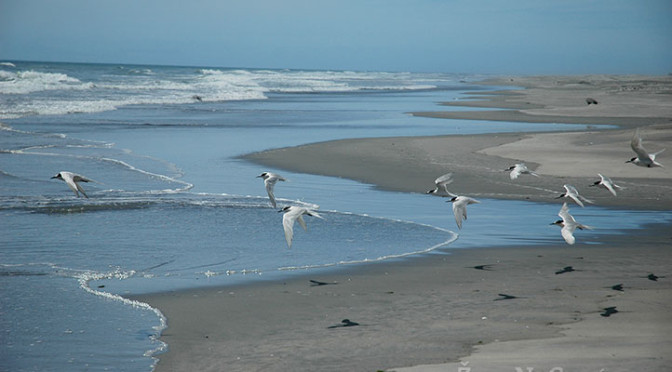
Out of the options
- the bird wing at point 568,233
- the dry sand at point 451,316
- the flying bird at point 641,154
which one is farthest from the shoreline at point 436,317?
the flying bird at point 641,154

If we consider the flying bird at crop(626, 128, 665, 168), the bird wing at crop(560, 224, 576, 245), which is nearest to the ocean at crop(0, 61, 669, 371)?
the flying bird at crop(626, 128, 665, 168)

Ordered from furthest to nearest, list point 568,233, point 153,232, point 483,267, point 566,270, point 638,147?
point 638,147 → point 153,232 → point 568,233 → point 483,267 → point 566,270

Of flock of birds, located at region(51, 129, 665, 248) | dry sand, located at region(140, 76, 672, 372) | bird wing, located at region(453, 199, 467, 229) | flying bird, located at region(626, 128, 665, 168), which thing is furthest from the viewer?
flying bird, located at region(626, 128, 665, 168)

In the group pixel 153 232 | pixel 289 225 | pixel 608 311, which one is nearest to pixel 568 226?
pixel 608 311

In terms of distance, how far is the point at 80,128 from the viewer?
27.5 metres

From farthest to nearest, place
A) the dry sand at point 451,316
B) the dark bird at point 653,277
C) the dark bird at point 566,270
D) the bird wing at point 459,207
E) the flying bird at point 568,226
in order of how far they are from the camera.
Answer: the bird wing at point 459,207, the flying bird at point 568,226, the dark bird at point 566,270, the dark bird at point 653,277, the dry sand at point 451,316

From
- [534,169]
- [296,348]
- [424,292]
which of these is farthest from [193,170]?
[296,348]

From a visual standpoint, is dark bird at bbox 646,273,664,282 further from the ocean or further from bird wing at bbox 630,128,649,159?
bird wing at bbox 630,128,649,159

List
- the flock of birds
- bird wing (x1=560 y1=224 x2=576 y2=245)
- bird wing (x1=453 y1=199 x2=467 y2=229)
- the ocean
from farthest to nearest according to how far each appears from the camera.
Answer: bird wing (x1=453 y1=199 x2=467 y2=229) < the flock of birds < bird wing (x1=560 y1=224 x2=576 y2=245) < the ocean

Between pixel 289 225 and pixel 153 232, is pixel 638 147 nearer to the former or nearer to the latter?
pixel 289 225

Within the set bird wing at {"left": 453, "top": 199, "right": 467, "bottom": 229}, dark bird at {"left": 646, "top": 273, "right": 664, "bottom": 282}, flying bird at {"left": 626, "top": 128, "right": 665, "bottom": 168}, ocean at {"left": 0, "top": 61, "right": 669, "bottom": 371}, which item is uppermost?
flying bird at {"left": 626, "top": 128, "right": 665, "bottom": 168}

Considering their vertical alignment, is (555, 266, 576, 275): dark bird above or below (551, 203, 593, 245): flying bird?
below

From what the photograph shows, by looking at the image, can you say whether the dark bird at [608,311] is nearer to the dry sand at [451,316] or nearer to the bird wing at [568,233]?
the dry sand at [451,316]

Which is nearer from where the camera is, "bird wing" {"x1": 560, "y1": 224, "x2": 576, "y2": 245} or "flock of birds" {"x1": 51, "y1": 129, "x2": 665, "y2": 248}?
"bird wing" {"x1": 560, "y1": 224, "x2": 576, "y2": 245}
